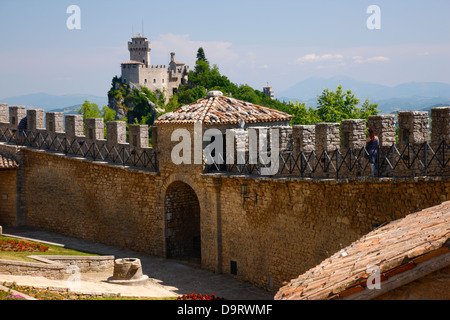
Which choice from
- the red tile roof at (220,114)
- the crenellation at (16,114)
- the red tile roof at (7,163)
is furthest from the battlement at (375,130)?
the crenellation at (16,114)

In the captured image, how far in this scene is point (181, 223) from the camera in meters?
20.7

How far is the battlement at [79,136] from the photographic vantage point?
21.2 m

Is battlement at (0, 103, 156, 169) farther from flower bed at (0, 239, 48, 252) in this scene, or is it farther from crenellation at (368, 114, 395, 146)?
crenellation at (368, 114, 395, 146)

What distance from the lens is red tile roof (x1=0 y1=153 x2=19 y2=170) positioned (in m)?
24.5

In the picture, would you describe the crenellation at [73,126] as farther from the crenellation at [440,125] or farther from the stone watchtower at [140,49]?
the stone watchtower at [140,49]

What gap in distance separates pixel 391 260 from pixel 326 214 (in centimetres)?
891

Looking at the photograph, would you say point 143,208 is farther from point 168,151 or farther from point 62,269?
point 62,269

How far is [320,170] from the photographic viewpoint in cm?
1458

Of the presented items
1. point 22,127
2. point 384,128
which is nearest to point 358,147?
point 384,128

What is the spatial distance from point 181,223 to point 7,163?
8.75 meters

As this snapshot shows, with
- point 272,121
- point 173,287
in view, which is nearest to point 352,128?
point 272,121

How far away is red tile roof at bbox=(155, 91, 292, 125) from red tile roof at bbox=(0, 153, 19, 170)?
8.43m

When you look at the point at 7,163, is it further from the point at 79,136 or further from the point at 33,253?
the point at 33,253
